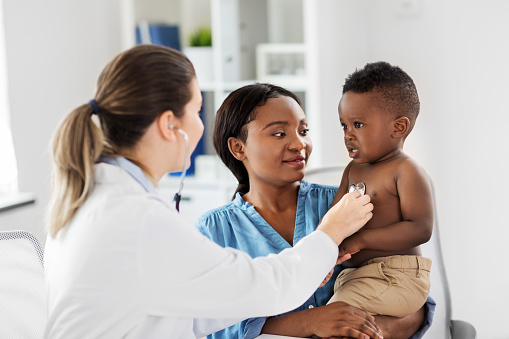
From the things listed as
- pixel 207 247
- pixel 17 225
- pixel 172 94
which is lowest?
pixel 17 225

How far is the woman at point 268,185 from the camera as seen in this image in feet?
4.97

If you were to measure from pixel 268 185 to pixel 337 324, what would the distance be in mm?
431

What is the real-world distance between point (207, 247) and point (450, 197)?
1.87 m

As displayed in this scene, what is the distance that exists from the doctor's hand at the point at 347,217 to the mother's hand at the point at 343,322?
15cm

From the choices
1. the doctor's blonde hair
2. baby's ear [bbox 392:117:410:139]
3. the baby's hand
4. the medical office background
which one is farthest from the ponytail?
the medical office background

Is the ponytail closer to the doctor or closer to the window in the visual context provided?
the doctor

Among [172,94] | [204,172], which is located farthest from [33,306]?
[204,172]

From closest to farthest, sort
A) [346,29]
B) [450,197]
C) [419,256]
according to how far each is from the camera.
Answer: [419,256] → [450,197] → [346,29]

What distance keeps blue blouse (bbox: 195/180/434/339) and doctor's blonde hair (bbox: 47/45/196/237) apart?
17.2 inches

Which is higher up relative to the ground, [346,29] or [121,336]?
[346,29]

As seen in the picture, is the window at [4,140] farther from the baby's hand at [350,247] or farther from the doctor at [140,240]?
the baby's hand at [350,247]

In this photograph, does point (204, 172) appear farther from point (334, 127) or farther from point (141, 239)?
point (141, 239)

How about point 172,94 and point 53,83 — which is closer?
point 172,94

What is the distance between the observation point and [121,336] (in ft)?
3.61
